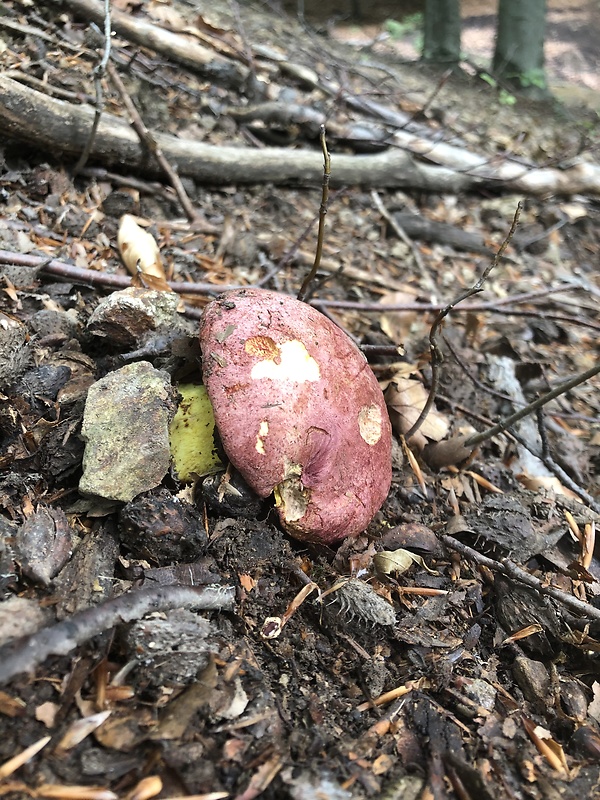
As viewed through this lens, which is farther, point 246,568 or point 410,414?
point 410,414

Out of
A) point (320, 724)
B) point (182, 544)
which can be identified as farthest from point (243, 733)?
point (182, 544)

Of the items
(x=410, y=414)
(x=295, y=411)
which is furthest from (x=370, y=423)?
(x=410, y=414)

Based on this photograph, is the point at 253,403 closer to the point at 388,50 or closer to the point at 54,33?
the point at 54,33

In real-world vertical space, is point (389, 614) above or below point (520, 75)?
below

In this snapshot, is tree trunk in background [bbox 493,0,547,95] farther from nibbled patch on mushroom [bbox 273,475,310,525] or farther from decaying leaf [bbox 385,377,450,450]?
nibbled patch on mushroom [bbox 273,475,310,525]

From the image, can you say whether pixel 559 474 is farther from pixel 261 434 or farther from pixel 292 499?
pixel 261 434

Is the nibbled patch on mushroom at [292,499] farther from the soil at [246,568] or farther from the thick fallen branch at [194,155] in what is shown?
the thick fallen branch at [194,155]

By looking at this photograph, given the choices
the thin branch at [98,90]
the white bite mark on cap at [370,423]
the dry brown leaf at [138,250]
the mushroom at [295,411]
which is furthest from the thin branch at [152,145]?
the white bite mark on cap at [370,423]
